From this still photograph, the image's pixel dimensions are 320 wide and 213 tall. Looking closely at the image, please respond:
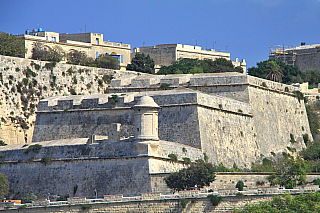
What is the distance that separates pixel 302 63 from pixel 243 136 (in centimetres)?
3797

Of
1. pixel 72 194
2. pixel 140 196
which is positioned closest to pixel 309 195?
pixel 140 196

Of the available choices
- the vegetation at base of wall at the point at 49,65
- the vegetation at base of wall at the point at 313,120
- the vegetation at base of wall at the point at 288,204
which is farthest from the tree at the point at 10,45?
the vegetation at base of wall at the point at 288,204

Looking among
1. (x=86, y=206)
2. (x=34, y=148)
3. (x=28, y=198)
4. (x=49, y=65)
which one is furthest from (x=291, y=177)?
(x=49, y=65)

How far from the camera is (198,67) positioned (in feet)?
276

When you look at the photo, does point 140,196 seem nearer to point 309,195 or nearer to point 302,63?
point 309,195

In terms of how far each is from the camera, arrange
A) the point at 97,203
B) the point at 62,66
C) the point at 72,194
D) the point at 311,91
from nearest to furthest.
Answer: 1. the point at 97,203
2. the point at 72,194
3. the point at 62,66
4. the point at 311,91

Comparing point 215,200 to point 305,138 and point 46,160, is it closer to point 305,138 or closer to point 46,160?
point 46,160

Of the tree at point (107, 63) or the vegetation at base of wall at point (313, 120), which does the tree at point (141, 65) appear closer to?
the tree at point (107, 63)

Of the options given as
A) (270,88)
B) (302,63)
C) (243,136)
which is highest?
(302,63)

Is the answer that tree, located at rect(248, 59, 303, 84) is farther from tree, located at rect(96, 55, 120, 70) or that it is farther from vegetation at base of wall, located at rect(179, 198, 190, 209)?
vegetation at base of wall, located at rect(179, 198, 190, 209)

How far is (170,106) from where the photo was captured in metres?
58.2

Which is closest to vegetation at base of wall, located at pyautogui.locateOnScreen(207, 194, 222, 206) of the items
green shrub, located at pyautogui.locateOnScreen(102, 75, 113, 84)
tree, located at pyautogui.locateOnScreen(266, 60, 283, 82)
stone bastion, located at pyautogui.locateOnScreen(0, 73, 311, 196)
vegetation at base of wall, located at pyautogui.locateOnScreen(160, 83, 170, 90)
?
stone bastion, located at pyautogui.locateOnScreen(0, 73, 311, 196)

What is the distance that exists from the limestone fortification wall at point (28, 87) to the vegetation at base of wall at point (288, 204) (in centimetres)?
2920

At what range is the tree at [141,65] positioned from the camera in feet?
272
